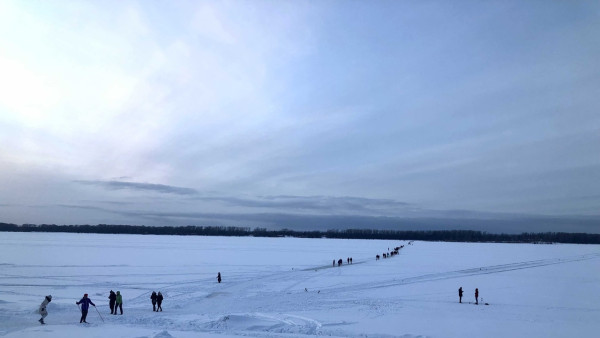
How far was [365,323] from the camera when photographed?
1322 cm

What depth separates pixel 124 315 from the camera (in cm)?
1412

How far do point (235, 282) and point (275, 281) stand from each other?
2.19 meters

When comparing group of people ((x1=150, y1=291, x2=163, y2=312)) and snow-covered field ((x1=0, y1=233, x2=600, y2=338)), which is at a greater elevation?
group of people ((x1=150, y1=291, x2=163, y2=312))

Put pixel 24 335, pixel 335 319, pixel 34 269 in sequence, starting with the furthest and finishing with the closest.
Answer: pixel 34 269 → pixel 335 319 → pixel 24 335

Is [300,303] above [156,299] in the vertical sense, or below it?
below

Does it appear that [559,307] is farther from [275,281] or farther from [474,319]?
[275,281]

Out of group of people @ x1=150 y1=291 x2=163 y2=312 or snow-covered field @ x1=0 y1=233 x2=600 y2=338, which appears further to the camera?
group of people @ x1=150 y1=291 x2=163 y2=312

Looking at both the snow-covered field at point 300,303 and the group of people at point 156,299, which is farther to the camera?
the group of people at point 156,299

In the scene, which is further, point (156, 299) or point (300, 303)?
point (300, 303)

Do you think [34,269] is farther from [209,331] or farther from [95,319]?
[209,331]

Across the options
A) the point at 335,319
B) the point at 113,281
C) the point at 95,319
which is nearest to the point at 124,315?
the point at 95,319

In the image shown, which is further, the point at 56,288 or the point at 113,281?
the point at 113,281

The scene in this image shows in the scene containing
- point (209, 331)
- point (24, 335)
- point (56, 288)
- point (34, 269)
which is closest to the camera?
point (24, 335)

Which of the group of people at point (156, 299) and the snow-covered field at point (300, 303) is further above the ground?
Answer: the group of people at point (156, 299)
